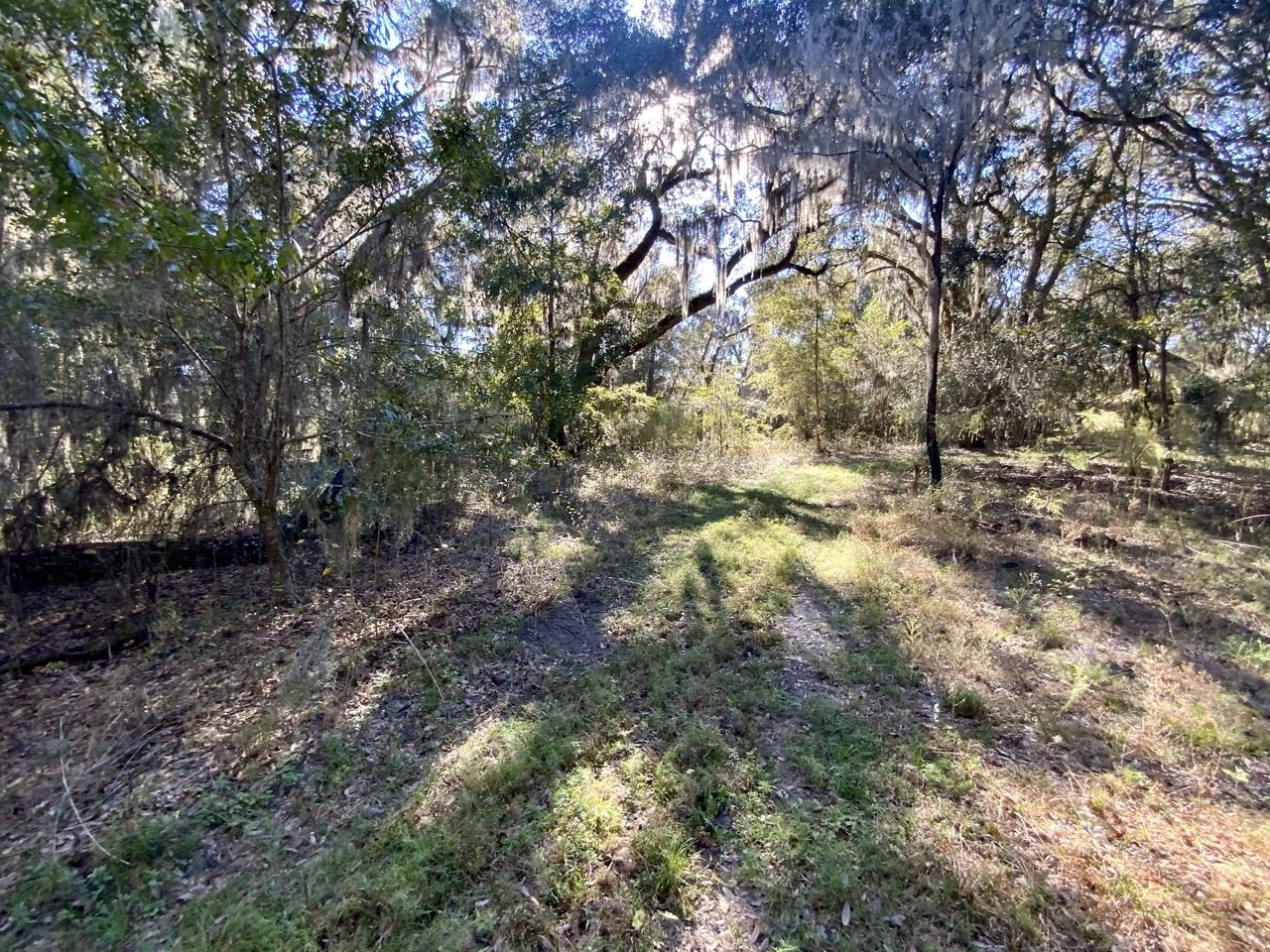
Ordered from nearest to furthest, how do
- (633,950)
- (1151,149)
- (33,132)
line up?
(633,950) < (33,132) < (1151,149)

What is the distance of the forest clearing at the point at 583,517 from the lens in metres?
1.91

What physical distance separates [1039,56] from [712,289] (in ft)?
17.3

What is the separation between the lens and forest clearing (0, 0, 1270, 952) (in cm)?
191

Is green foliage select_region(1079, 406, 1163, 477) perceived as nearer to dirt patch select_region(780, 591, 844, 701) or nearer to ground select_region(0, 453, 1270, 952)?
ground select_region(0, 453, 1270, 952)

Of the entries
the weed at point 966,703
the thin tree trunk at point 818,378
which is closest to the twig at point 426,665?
the weed at point 966,703

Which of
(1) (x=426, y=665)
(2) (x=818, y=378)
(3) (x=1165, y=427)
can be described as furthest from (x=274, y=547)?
(2) (x=818, y=378)

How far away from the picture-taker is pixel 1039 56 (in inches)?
225

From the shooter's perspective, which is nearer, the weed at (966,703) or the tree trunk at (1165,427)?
the weed at (966,703)

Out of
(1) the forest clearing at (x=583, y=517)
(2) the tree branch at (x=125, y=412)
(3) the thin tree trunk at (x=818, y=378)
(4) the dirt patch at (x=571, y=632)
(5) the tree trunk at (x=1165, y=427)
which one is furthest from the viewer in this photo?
(3) the thin tree trunk at (x=818, y=378)

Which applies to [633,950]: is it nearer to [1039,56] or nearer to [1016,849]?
[1016,849]

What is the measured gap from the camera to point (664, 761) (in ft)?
8.10

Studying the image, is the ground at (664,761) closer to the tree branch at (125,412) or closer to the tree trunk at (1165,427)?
the tree branch at (125,412)

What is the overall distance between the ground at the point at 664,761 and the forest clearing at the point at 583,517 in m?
0.02

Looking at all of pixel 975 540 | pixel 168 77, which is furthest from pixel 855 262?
pixel 168 77
